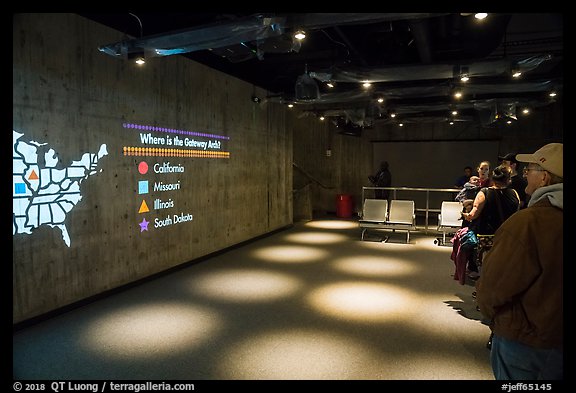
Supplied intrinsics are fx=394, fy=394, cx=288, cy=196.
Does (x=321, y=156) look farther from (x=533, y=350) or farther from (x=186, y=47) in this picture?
(x=533, y=350)

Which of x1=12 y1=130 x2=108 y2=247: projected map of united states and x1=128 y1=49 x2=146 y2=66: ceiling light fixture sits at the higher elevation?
x1=128 y1=49 x2=146 y2=66: ceiling light fixture

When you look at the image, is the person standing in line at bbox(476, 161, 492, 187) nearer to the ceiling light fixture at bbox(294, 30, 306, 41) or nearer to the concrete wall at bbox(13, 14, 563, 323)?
the ceiling light fixture at bbox(294, 30, 306, 41)

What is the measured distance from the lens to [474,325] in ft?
13.1

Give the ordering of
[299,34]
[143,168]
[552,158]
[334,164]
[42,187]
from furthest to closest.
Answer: [334,164], [143,168], [42,187], [299,34], [552,158]

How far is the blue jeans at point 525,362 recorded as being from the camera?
5.53ft

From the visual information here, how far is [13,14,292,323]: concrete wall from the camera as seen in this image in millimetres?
3982

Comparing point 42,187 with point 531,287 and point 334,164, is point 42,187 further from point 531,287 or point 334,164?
point 334,164

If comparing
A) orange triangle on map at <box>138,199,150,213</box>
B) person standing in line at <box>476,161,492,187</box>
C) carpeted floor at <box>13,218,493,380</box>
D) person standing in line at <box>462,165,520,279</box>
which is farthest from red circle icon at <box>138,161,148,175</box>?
person standing in line at <box>476,161,492,187</box>

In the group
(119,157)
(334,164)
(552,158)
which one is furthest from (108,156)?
(334,164)

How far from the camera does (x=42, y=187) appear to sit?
13.3ft

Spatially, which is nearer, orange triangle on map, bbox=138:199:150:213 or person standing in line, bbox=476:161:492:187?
person standing in line, bbox=476:161:492:187

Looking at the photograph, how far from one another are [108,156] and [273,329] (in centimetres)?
291

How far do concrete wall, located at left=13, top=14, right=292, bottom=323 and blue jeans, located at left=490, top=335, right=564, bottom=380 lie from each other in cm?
414
